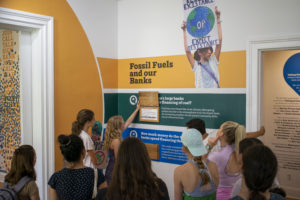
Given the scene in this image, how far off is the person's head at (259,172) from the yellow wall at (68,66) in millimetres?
2907

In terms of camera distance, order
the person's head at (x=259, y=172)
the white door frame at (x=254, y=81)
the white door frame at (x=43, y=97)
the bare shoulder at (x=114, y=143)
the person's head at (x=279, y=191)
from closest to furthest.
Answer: the person's head at (x=259, y=172) → the person's head at (x=279, y=191) → the bare shoulder at (x=114, y=143) → the white door frame at (x=254, y=81) → the white door frame at (x=43, y=97)

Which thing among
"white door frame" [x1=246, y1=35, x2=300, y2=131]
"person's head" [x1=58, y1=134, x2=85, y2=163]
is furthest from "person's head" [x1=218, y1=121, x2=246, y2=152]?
"person's head" [x1=58, y1=134, x2=85, y2=163]

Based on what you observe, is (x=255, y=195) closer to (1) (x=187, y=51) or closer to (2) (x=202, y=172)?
(2) (x=202, y=172)

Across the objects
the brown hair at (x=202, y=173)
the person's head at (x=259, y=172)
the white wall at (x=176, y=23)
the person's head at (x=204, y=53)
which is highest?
the white wall at (x=176, y=23)

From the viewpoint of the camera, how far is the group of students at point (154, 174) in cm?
158

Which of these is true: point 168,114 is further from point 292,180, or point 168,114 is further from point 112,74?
point 292,180

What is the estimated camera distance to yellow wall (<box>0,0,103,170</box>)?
3.93 m

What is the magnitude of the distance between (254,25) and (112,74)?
2220 mm

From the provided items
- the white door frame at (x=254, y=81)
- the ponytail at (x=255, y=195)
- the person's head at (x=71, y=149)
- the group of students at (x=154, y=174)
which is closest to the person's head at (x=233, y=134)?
the group of students at (x=154, y=174)

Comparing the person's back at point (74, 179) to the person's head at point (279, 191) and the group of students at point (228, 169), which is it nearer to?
the group of students at point (228, 169)

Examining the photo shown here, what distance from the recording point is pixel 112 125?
3465 mm

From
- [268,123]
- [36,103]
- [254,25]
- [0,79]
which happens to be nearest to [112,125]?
[36,103]

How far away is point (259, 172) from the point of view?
1.53m

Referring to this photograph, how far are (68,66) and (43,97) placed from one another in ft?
1.90
